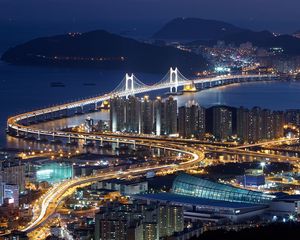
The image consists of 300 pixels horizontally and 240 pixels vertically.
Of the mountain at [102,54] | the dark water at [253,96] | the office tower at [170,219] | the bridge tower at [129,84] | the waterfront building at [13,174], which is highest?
the mountain at [102,54]

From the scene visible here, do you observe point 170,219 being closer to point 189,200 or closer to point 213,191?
point 189,200

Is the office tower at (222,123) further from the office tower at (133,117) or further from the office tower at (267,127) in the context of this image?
the office tower at (133,117)

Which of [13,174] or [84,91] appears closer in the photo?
[13,174]

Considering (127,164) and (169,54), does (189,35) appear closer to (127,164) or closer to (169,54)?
(169,54)

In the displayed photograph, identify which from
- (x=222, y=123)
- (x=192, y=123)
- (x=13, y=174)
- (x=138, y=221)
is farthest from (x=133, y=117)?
(x=138, y=221)

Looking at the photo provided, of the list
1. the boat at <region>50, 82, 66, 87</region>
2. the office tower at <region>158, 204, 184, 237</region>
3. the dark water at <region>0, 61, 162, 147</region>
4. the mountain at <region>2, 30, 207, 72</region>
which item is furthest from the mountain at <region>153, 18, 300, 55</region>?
the office tower at <region>158, 204, 184, 237</region>

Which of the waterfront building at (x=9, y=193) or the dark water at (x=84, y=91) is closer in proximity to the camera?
the waterfront building at (x=9, y=193)

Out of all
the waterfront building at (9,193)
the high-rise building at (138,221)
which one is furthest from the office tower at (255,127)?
the high-rise building at (138,221)
